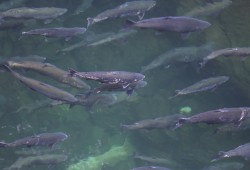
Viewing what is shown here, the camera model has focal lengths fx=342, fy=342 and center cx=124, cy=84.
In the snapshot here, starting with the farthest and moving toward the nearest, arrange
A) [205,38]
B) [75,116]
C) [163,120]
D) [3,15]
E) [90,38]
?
[75,116] < [90,38] < [205,38] < [3,15] < [163,120]

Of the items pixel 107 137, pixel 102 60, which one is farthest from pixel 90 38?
pixel 107 137

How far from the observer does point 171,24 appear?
6.83 m

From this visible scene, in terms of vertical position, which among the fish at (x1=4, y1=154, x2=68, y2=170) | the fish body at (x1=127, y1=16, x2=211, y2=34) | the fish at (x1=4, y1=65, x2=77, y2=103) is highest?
the fish body at (x1=127, y1=16, x2=211, y2=34)

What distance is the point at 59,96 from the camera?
21.5 feet

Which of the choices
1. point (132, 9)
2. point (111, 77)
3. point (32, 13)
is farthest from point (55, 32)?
point (111, 77)

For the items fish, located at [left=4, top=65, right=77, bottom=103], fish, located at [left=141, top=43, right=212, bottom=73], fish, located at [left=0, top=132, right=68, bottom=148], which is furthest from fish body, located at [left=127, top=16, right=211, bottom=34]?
fish, located at [left=0, top=132, right=68, bottom=148]

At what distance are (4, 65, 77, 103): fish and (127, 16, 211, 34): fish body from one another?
1875 millimetres

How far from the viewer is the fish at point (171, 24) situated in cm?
653

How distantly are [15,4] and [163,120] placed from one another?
7.25 m

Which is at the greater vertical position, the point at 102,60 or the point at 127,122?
the point at 102,60

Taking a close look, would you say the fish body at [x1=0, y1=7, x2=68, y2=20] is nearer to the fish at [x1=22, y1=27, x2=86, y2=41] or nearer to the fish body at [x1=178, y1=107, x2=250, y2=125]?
the fish at [x1=22, y1=27, x2=86, y2=41]

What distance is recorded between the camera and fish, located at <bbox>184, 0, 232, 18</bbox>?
30.0 feet

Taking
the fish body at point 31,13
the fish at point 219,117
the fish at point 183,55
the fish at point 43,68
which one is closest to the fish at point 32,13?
the fish body at point 31,13

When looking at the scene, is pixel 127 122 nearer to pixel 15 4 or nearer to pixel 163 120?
pixel 163 120
